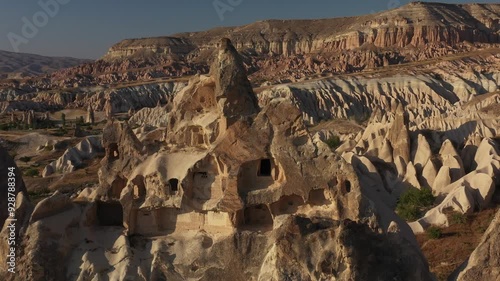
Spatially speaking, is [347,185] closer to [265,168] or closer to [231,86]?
[265,168]

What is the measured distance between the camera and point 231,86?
42.8 feet

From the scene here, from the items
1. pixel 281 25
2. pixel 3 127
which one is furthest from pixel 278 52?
pixel 3 127

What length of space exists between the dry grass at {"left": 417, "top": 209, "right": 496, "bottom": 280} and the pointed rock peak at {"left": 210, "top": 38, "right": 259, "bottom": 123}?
944 cm

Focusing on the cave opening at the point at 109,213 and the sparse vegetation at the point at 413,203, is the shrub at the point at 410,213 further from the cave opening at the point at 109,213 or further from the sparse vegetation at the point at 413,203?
the cave opening at the point at 109,213

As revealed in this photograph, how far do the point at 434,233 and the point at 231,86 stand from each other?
13670mm

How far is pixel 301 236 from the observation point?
10.2m

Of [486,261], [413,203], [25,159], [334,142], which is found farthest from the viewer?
[25,159]

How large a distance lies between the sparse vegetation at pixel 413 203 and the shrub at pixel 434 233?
5.30 ft

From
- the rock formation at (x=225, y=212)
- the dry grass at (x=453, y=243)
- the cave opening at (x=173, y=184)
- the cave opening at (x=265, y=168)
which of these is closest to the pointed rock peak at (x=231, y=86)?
the rock formation at (x=225, y=212)

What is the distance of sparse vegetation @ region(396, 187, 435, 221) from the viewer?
2478 centimetres

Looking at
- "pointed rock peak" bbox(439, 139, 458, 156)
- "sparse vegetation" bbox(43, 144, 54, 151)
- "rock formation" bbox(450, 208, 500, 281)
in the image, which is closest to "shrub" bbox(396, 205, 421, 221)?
"pointed rock peak" bbox(439, 139, 458, 156)

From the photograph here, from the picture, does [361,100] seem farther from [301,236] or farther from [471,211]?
[301,236]

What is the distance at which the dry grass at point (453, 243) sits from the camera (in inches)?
760

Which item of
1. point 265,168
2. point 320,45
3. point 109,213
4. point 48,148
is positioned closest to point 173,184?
point 109,213
